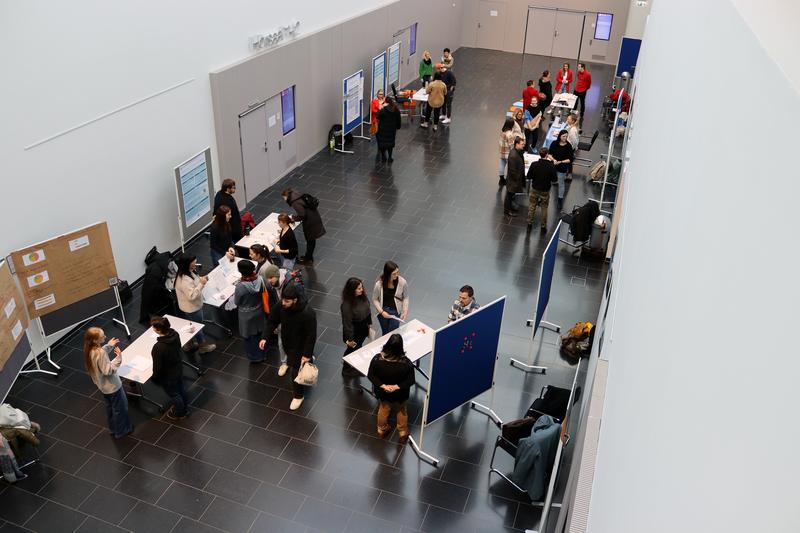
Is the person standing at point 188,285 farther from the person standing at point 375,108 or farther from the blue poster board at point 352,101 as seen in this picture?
the person standing at point 375,108

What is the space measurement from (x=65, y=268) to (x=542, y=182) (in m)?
7.53

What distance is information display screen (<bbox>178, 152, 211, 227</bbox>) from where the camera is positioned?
9.91 metres

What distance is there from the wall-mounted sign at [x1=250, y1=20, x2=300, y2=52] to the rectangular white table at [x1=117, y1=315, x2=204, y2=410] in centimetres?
577

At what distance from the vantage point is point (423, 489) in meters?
6.63

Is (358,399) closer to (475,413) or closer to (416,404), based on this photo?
(416,404)

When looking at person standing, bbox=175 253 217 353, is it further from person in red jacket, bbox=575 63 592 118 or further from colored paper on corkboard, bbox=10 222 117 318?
person in red jacket, bbox=575 63 592 118

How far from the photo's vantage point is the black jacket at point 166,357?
22.2 ft

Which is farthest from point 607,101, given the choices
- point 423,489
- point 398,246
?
point 423,489

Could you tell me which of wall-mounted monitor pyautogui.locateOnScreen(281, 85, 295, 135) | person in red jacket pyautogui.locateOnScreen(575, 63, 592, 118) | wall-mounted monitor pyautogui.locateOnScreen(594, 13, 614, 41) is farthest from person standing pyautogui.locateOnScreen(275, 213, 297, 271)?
wall-mounted monitor pyautogui.locateOnScreen(594, 13, 614, 41)

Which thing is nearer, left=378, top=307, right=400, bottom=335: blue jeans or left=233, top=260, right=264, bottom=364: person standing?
left=233, top=260, right=264, bottom=364: person standing

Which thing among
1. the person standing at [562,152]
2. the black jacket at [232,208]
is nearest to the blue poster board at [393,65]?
the person standing at [562,152]

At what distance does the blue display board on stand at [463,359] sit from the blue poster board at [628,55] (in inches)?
561

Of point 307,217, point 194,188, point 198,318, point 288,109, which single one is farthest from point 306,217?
point 288,109

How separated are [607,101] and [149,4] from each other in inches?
529
